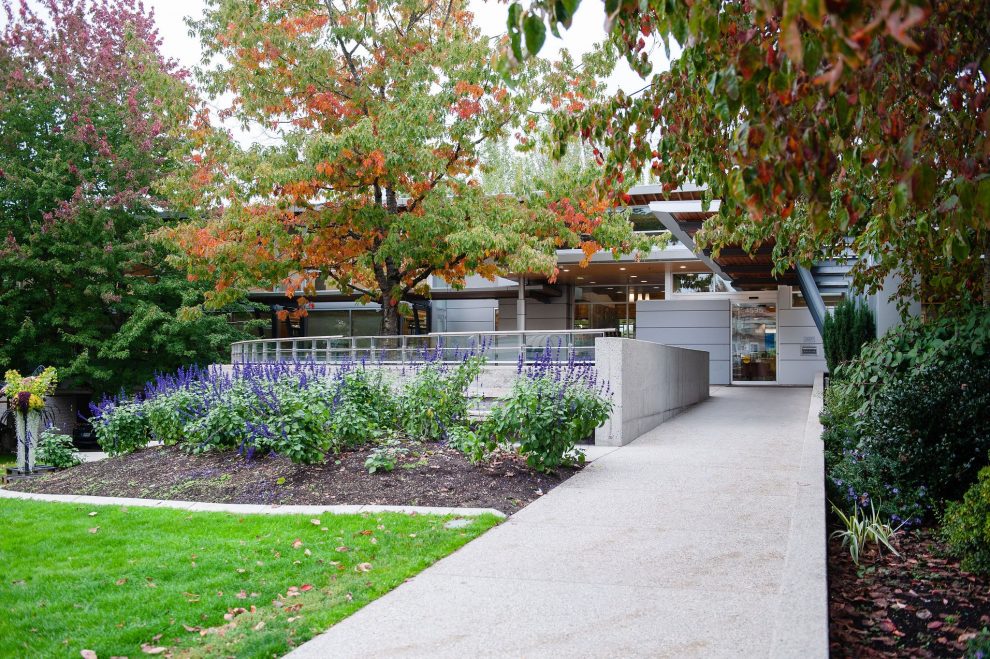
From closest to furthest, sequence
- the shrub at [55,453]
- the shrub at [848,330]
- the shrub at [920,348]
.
Result: the shrub at [920,348] < the shrub at [55,453] < the shrub at [848,330]

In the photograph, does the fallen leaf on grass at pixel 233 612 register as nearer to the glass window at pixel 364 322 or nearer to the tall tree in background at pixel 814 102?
the tall tree in background at pixel 814 102

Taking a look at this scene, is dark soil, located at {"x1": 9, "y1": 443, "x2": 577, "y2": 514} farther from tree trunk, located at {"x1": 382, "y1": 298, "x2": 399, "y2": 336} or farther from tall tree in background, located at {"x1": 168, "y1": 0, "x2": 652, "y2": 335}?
tree trunk, located at {"x1": 382, "y1": 298, "x2": 399, "y2": 336}

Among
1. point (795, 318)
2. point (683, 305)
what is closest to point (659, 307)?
point (683, 305)

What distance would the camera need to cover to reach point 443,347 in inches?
576

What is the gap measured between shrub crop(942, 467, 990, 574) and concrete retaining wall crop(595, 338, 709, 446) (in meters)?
6.77

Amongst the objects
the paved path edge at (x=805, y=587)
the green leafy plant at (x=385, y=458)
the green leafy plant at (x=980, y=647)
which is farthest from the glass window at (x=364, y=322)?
the green leafy plant at (x=980, y=647)

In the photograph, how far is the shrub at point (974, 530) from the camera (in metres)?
5.03

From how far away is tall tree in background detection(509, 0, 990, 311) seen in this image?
2.20 m

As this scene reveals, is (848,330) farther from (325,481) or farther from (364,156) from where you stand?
(325,481)

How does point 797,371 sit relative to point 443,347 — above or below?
below

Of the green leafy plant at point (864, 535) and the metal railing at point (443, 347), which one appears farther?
the metal railing at point (443, 347)

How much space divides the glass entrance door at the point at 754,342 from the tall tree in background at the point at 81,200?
56.3 ft

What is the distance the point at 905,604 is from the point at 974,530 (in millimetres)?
772

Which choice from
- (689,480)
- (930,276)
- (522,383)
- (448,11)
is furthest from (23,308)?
(930,276)
